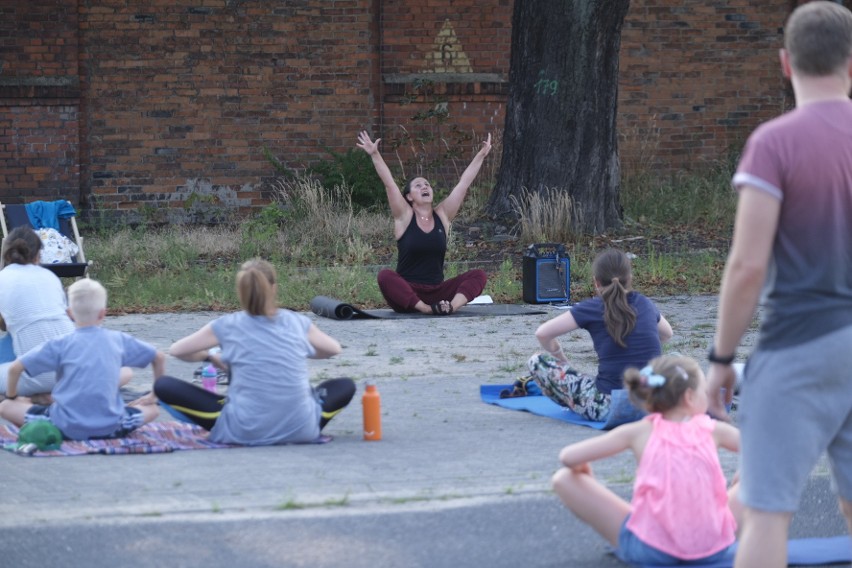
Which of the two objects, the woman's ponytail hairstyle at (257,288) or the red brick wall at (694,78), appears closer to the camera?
the woman's ponytail hairstyle at (257,288)

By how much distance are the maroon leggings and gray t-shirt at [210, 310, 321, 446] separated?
184 inches

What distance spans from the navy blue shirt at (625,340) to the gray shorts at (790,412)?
3500 millimetres

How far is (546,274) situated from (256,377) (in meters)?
6.00

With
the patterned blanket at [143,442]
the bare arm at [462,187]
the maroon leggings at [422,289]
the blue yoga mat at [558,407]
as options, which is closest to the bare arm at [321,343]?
the patterned blanket at [143,442]

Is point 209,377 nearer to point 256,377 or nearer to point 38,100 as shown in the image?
point 256,377

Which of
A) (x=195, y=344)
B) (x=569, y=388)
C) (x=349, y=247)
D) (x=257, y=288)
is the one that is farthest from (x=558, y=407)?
(x=349, y=247)

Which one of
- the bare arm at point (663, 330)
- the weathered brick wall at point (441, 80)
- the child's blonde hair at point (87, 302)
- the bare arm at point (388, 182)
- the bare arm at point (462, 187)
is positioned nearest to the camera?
the child's blonde hair at point (87, 302)

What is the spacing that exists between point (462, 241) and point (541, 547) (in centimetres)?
1017

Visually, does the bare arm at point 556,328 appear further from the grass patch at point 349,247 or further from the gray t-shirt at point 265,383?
the grass patch at point 349,247

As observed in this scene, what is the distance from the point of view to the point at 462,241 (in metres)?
15.4

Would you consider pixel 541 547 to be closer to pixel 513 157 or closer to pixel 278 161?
pixel 513 157

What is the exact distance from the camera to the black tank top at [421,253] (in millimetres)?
11844

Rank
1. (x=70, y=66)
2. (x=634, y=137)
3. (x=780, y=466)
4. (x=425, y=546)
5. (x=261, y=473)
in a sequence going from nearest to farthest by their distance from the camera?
1. (x=780, y=466)
2. (x=425, y=546)
3. (x=261, y=473)
4. (x=70, y=66)
5. (x=634, y=137)

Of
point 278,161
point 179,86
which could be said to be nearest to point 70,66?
point 179,86
